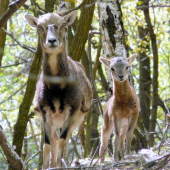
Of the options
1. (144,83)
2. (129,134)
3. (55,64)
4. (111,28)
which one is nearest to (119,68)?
(111,28)

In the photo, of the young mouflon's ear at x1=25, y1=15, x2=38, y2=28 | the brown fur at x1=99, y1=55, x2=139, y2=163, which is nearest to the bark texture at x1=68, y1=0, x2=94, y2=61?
the brown fur at x1=99, y1=55, x2=139, y2=163

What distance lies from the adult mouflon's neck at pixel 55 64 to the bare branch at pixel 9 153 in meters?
1.44

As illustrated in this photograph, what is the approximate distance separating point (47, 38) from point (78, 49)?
3520 mm

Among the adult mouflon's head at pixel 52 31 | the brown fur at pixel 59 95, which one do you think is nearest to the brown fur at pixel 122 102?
the brown fur at pixel 59 95

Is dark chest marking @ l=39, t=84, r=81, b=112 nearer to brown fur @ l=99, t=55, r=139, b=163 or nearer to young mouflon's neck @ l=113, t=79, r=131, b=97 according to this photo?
brown fur @ l=99, t=55, r=139, b=163

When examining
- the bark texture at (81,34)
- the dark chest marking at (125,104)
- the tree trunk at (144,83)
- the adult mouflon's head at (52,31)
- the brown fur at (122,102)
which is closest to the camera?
the adult mouflon's head at (52,31)

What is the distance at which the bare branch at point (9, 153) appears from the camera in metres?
5.59

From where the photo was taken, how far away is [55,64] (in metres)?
6.17

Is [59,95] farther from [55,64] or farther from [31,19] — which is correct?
[31,19]

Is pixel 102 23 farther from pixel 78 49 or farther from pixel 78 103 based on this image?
pixel 78 103

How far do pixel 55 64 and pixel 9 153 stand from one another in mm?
1839

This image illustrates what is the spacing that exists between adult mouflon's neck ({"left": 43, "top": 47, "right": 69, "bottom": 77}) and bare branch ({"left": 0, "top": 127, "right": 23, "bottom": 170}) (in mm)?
1442

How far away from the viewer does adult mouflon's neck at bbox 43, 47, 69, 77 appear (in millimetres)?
6119

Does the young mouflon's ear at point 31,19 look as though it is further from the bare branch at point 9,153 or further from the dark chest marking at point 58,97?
the bare branch at point 9,153
